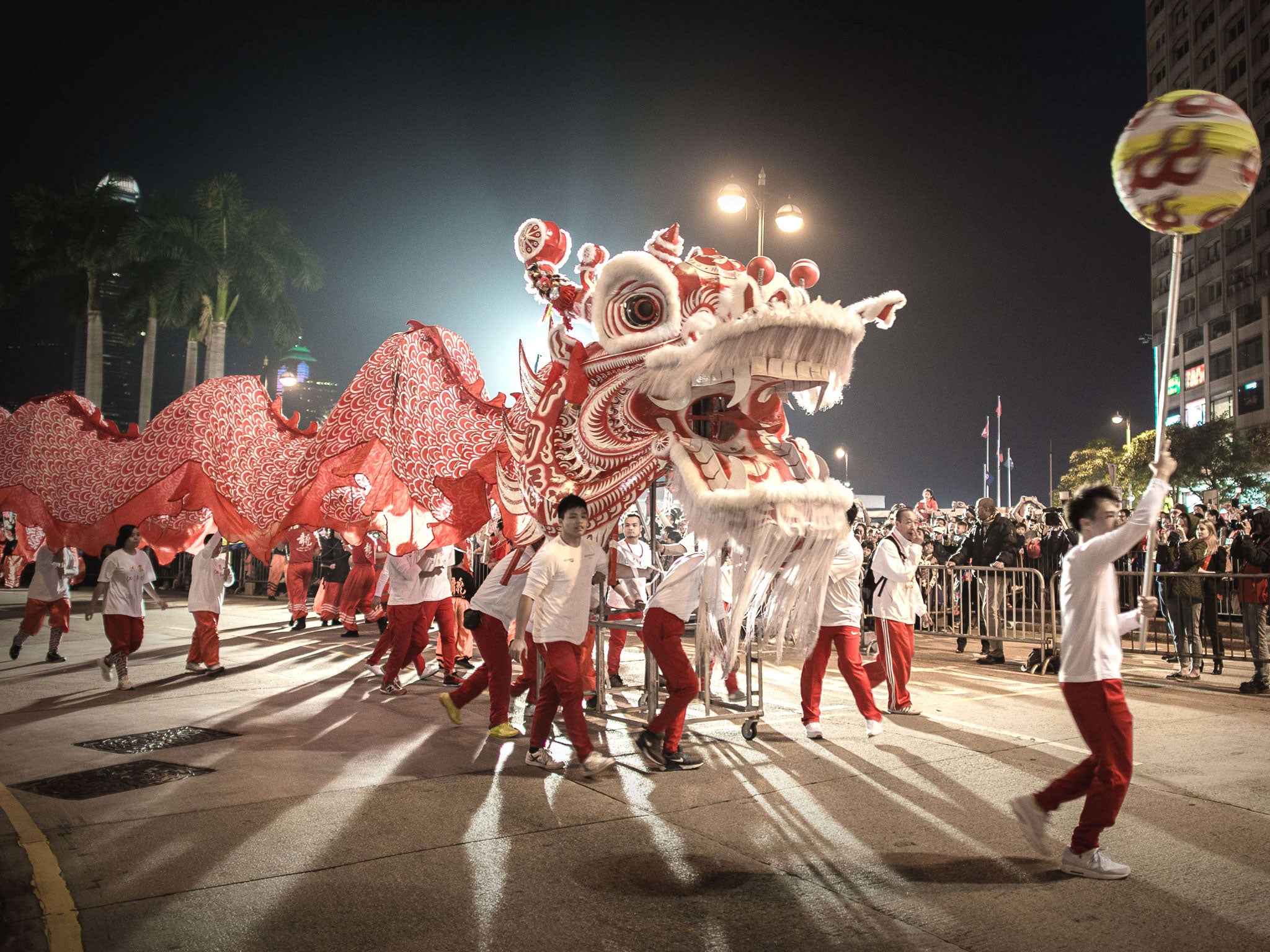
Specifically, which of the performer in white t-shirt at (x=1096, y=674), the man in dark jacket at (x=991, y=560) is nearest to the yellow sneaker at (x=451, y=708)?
the performer in white t-shirt at (x=1096, y=674)

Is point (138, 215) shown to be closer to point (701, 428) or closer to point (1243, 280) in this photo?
point (701, 428)

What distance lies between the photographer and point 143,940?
3146mm

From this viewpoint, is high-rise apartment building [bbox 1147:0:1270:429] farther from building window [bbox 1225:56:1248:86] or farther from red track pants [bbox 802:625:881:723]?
red track pants [bbox 802:625:881:723]

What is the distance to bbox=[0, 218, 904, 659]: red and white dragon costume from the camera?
4723 millimetres

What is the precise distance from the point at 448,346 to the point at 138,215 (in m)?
25.9

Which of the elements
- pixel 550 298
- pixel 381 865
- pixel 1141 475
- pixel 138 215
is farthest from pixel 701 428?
pixel 1141 475

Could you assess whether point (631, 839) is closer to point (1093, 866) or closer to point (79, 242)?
point (1093, 866)

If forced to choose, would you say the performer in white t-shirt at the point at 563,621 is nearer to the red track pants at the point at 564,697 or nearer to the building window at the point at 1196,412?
the red track pants at the point at 564,697

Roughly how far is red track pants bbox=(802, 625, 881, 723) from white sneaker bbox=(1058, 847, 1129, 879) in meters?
2.88

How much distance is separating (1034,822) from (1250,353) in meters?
52.4

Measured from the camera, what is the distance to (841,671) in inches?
269

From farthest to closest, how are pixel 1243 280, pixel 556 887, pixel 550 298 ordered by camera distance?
pixel 1243 280, pixel 550 298, pixel 556 887

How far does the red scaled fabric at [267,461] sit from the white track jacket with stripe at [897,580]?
340 centimetres

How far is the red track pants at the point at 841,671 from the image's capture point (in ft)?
22.1
